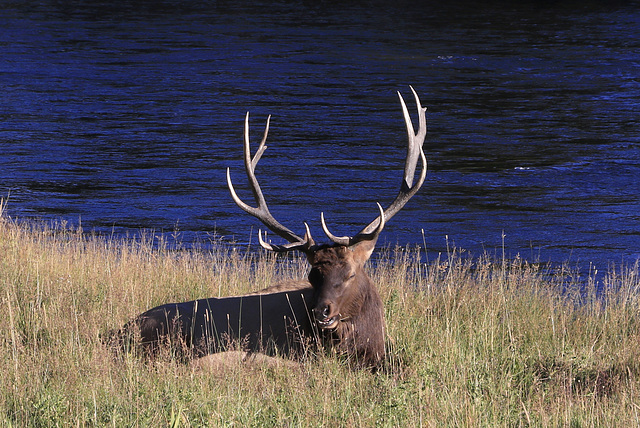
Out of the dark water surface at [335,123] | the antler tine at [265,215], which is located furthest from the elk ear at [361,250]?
the dark water surface at [335,123]

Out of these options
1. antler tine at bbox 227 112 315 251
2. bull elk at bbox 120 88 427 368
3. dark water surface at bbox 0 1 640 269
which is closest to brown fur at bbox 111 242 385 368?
bull elk at bbox 120 88 427 368

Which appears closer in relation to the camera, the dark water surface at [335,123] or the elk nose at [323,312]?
the elk nose at [323,312]

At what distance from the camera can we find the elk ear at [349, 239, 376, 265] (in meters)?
6.41

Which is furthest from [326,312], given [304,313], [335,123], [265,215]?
[335,123]

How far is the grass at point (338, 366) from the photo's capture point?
521 cm

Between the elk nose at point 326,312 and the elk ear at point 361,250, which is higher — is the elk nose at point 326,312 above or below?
below

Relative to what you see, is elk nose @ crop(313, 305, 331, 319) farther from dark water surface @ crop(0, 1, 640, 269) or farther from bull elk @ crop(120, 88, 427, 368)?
dark water surface @ crop(0, 1, 640, 269)

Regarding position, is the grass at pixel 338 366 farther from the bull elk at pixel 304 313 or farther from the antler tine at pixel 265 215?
the antler tine at pixel 265 215

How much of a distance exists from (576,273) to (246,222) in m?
4.70

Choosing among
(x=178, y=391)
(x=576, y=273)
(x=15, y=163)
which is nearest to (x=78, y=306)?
(x=178, y=391)

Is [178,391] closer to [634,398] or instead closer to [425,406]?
[425,406]

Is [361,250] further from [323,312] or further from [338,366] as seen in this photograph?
[338,366]

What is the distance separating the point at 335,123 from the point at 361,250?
1462 centimetres

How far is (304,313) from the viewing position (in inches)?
259
